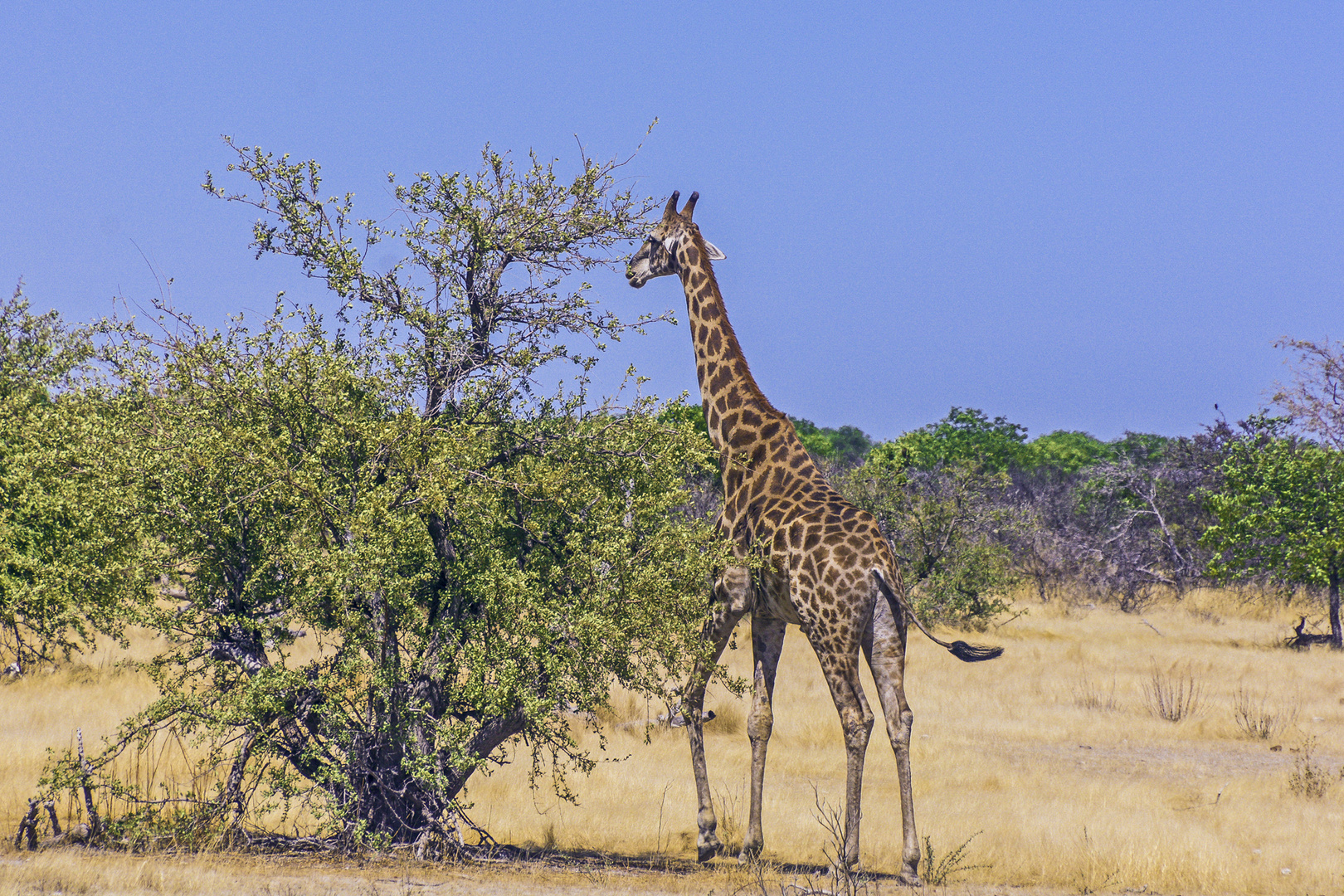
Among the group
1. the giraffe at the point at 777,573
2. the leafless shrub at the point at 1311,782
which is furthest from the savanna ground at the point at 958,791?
the giraffe at the point at 777,573

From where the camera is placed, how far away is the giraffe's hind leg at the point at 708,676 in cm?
912

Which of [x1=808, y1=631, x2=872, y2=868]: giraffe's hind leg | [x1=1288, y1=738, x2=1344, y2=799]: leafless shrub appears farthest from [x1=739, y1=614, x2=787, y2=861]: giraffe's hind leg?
[x1=1288, y1=738, x2=1344, y2=799]: leafless shrub

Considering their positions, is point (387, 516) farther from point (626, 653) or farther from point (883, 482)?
point (883, 482)

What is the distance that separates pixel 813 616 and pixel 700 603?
0.94 m

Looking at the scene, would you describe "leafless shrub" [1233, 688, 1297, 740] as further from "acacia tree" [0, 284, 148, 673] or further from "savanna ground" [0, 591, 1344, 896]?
"acacia tree" [0, 284, 148, 673]

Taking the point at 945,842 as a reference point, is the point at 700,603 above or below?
above

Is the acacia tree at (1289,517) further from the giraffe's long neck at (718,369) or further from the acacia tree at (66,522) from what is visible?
the acacia tree at (66,522)

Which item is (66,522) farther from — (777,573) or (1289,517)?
(1289,517)

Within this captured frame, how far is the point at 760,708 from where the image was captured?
9375mm

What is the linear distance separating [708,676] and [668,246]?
427 cm

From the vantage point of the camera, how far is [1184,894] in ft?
27.0

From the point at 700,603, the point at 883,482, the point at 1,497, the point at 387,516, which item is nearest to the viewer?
the point at 387,516

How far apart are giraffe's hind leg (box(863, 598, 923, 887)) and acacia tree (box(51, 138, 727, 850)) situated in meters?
1.40

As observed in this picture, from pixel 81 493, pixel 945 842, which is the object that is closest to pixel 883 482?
pixel 945 842
